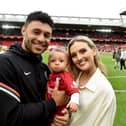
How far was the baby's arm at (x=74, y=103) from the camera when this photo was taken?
13.3 ft

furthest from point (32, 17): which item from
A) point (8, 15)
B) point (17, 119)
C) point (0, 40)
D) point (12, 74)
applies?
point (8, 15)

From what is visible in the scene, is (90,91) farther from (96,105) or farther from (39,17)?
(39,17)

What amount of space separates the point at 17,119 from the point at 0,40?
89549mm

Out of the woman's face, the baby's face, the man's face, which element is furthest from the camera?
the baby's face

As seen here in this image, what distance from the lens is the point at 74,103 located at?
404 cm

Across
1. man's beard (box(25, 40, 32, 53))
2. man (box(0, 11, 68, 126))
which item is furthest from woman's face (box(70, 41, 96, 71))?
man's beard (box(25, 40, 32, 53))

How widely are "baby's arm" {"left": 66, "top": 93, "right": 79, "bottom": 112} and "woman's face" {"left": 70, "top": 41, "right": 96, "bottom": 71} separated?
349 mm

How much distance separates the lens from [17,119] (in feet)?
11.8

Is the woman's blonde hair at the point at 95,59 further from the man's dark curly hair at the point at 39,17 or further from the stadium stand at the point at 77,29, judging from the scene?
the stadium stand at the point at 77,29

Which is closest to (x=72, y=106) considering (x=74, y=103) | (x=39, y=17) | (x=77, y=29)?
(x=74, y=103)

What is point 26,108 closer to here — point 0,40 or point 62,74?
point 62,74

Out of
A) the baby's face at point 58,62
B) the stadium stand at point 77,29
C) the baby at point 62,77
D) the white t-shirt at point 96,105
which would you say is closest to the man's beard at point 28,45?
the baby at point 62,77

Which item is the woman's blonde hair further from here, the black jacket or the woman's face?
the black jacket

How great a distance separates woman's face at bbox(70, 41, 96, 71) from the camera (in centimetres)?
434
